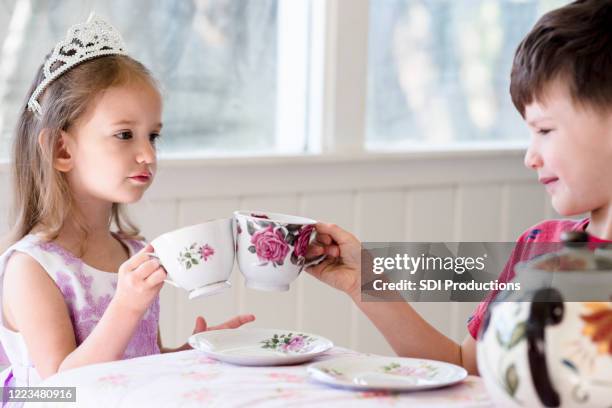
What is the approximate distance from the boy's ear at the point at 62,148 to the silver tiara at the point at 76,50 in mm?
48

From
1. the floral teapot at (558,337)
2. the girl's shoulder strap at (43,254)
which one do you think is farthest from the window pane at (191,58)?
the floral teapot at (558,337)

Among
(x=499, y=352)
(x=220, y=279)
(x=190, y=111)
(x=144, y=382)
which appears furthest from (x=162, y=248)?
(x=190, y=111)

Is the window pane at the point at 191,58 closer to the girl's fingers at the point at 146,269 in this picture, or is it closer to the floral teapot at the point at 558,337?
the girl's fingers at the point at 146,269

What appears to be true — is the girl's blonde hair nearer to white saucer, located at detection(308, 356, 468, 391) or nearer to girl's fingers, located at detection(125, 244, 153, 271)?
girl's fingers, located at detection(125, 244, 153, 271)

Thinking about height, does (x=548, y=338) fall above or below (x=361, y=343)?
above

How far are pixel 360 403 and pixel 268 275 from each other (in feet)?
0.90

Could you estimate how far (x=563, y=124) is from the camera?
119 centimetres

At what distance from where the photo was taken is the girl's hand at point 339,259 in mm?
1244

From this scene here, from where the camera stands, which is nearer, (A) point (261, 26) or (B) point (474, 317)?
(B) point (474, 317)

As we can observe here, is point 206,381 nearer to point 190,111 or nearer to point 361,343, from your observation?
point 190,111

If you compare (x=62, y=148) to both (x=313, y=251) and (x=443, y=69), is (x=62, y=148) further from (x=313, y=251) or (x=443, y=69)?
(x=443, y=69)

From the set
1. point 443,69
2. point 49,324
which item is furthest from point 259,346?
point 443,69

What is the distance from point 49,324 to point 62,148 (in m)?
0.30

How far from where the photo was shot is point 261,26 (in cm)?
224
